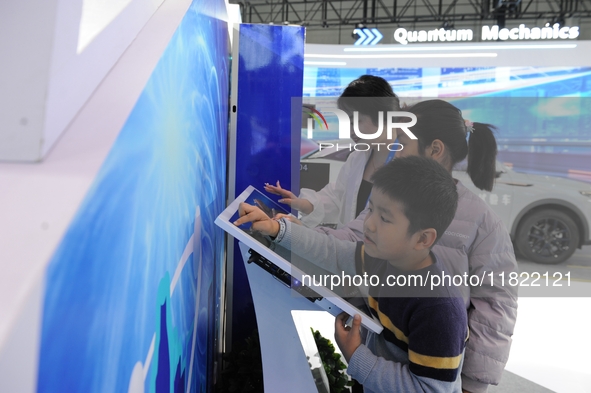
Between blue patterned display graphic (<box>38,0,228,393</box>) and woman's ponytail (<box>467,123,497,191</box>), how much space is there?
847 millimetres

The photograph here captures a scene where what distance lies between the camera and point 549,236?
534cm

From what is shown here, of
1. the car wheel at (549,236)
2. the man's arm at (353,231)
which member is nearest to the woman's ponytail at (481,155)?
the man's arm at (353,231)

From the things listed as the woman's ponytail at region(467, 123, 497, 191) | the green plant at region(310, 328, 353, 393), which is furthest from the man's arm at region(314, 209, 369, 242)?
the green plant at region(310, 328, 353, 393)

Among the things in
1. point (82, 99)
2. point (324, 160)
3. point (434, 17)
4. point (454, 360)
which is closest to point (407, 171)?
point (324, 160)

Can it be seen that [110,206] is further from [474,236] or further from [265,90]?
[265,90]

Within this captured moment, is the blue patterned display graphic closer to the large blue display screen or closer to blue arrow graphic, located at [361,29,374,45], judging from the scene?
the large blue display screen

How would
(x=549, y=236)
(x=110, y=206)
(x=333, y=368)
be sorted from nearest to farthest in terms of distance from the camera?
(x=110, y=206) < (x=333, y=368) < (x=549, y=236)

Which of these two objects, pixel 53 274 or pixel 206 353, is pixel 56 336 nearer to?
pixel 53 274

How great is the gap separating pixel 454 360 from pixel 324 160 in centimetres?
76

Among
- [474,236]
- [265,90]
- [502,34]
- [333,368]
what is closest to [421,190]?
[474,236]

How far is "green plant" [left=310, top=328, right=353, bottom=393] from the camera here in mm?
2277

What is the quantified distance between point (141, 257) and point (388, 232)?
0.83 m

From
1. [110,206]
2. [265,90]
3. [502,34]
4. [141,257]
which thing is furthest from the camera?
[502,34]

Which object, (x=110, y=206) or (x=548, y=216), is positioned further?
(x=548, y=216)
